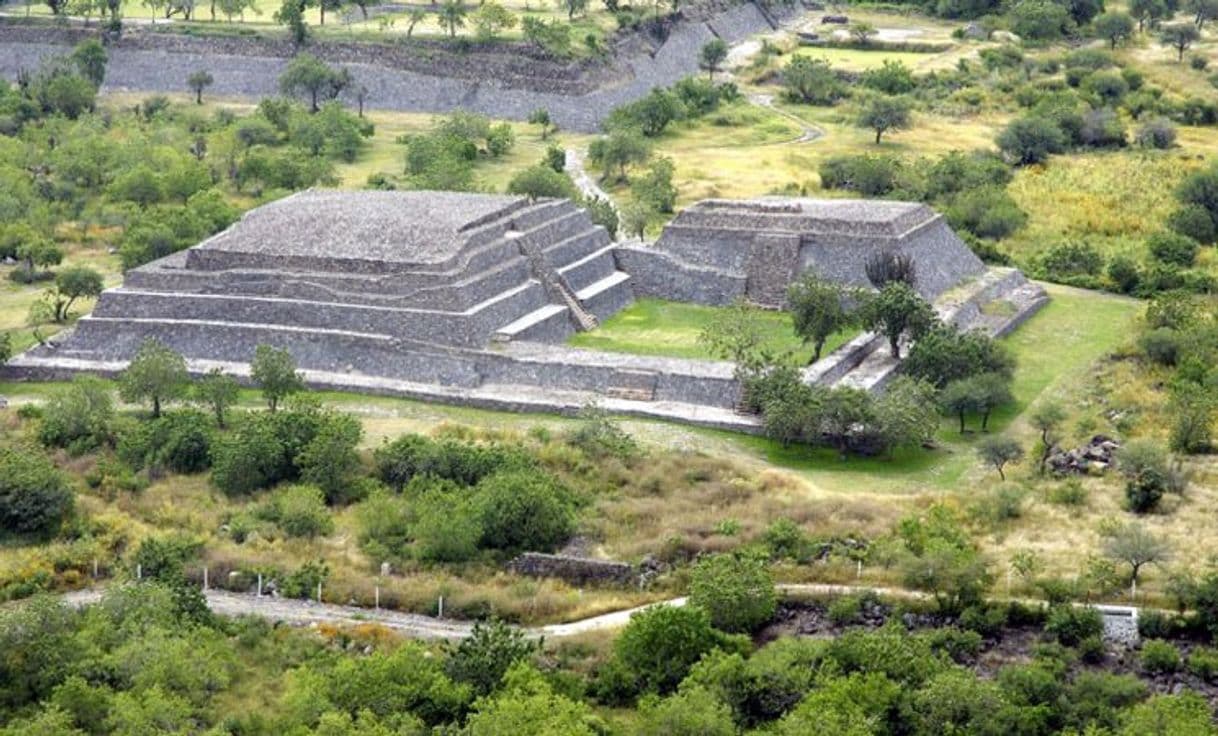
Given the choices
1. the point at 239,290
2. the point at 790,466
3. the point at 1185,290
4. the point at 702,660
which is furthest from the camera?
the point at 1185,290

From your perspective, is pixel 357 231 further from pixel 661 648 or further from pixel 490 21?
pixel 490 21

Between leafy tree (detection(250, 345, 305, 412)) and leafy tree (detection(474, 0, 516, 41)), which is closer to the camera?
leafy tree (detection(250, 345, 305, 412))

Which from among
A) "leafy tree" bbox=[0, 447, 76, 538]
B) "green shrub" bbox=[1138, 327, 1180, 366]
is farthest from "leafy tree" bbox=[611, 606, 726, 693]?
"green shrub" bbox=[1138, 327, 1180, 366]

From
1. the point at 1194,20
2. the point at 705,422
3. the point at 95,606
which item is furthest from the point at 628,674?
A: the point at 1194,20

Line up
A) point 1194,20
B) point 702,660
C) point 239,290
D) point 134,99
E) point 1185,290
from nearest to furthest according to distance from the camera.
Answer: point 702,660 < point 239,290 < point 1185,290 < point 134,99 < point 1194,20

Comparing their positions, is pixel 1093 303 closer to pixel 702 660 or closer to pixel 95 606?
pixel 702 660

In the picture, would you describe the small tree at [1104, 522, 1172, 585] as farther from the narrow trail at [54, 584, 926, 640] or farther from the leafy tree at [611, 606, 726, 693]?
the leafy tree at [611, 606, 726, 693]
